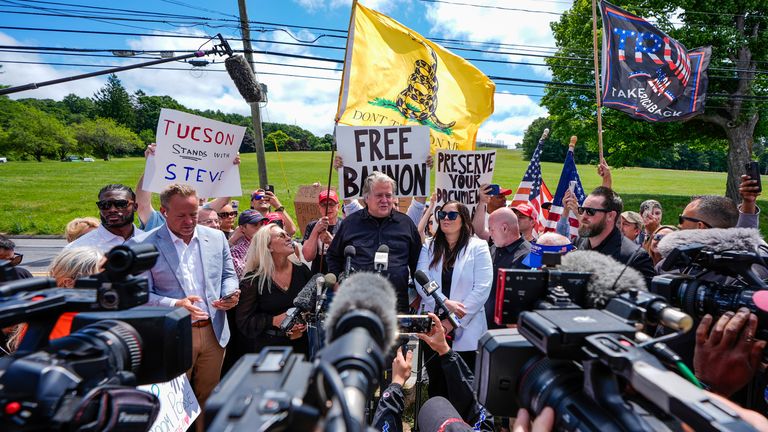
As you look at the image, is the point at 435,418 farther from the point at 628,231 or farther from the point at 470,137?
the point at 628,231

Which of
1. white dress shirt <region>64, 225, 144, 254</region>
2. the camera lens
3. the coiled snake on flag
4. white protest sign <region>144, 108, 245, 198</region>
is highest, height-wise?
the coiled snake on flag

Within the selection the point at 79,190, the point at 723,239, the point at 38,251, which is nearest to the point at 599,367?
the point at 723,239

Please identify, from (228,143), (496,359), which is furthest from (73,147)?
(496,359)

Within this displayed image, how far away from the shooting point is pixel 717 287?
1.83m

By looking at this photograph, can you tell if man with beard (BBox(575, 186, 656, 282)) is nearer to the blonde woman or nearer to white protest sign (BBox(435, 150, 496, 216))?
white protest sign (BBox(435, 150, 496, 216))

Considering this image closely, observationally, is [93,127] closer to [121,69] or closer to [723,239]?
[121,69]

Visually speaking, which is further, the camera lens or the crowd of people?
the crowd of people

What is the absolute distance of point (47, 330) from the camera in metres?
1.33

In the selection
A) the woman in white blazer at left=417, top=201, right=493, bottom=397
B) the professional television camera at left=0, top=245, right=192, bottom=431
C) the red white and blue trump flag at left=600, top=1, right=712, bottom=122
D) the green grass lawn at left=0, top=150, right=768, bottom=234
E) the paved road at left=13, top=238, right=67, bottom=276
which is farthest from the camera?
the green grass lawn at left=0, top=150, right=768, bottom=234

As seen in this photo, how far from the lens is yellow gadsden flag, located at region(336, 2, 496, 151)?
5.20 meters

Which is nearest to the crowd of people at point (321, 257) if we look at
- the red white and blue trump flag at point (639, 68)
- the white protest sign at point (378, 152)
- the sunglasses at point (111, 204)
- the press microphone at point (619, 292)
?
the sunglasses at point (111, 204)

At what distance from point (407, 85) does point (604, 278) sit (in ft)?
14.6

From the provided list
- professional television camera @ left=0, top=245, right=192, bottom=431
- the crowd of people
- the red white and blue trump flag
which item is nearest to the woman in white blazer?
the crowd of people

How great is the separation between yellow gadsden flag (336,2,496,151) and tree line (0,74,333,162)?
1406 inches
